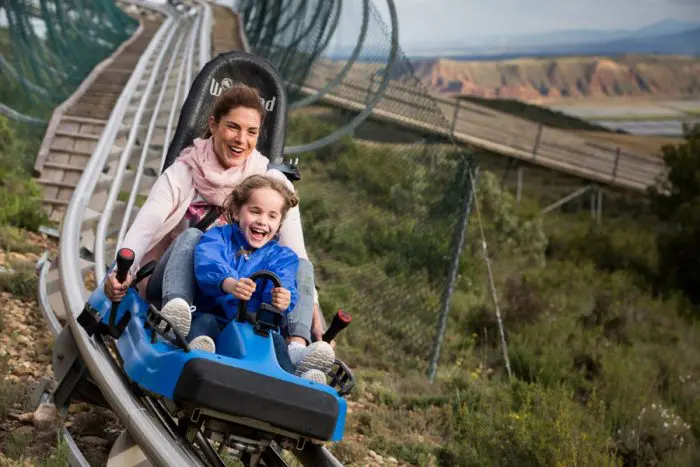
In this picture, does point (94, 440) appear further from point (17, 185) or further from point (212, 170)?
point (17, 185)

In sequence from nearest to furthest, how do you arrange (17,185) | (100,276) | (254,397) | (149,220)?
(254,397) → (149,220) → (100,276) → (17,185)

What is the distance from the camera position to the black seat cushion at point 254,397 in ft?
12.2

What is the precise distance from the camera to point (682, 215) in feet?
56.7

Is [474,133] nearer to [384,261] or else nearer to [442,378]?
[384,261]

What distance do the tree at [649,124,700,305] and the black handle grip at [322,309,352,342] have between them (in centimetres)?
1239

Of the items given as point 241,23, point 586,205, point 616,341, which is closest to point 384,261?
point 616,341

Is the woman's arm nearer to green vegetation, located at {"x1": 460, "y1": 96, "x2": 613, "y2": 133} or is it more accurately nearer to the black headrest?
the black headrest

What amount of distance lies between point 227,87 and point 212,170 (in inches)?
34.9

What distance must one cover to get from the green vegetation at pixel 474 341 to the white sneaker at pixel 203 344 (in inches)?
81.9

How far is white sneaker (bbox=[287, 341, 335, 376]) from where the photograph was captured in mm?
4168

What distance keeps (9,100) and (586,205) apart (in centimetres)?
2031

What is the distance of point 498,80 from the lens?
4803 cm

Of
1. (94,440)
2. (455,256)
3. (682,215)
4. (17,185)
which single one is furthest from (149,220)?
(682,215)

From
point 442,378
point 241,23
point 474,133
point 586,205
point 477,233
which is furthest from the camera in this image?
point 586,205
